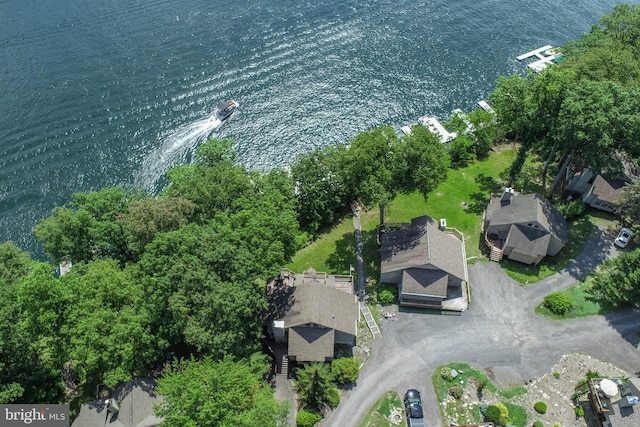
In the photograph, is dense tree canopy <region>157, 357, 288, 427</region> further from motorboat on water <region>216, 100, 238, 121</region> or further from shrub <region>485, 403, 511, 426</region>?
motorboat on water <region>216, 100, 238, 121</region>

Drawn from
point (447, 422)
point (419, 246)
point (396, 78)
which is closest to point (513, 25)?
point (396, 78)

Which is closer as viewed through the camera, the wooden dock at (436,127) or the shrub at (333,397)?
the shrub at (333,397)

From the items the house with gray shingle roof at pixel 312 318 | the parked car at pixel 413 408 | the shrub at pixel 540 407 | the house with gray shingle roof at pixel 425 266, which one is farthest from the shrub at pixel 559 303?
the house with gray shingle roof at pixel 312 318

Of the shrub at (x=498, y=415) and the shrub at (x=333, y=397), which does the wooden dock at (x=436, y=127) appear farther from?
the shrub at (x=333, y=397)

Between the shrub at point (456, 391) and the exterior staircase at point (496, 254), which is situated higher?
the exterior staircase at point (496, 254)

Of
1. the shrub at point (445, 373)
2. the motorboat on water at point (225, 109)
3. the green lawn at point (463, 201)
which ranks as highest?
the motorboat on water at point (225, 109)

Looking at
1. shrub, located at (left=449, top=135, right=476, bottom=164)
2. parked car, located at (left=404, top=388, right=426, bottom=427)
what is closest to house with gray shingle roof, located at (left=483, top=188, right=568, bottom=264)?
shrub, located at (left=449, top=135, right=476, bottom=164)

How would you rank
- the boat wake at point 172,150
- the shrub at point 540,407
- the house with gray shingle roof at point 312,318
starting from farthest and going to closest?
the boat wake at point 172,150 → the house with gray shingle roof at point 312,318 → the shrub at point 540,407
